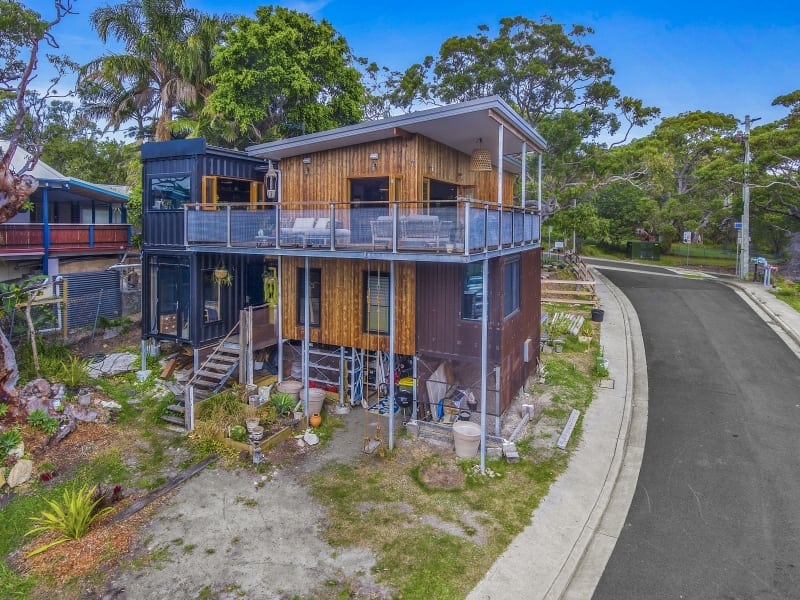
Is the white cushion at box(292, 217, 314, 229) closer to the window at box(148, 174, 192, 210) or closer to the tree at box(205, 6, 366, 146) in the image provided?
the window at box(148, 174, 192, 210)

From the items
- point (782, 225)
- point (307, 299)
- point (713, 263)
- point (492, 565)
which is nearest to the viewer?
point (492, 565)

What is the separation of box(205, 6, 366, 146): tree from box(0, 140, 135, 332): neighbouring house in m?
6.45

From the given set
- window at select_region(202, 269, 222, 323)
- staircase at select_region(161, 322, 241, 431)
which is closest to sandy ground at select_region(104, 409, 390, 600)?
staircase at select_region(161, 322, 241, 431)

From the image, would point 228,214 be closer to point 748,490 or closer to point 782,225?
point 748,490

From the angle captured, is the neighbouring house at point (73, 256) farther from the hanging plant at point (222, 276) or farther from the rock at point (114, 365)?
the hanging plant at point (222, 276)

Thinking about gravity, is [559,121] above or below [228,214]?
above

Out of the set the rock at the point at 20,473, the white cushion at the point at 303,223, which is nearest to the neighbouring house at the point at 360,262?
the white cushion at the point at 303,223

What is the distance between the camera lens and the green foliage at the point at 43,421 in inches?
446

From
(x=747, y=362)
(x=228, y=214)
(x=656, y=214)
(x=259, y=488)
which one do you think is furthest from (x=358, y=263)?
(x=656, y=214)

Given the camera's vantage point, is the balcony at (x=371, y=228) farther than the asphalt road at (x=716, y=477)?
Yes

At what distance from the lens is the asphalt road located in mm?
7410

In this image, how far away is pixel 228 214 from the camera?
12.8 meters

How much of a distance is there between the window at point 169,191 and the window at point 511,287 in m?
8.99

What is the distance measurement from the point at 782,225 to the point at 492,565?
126 feet
